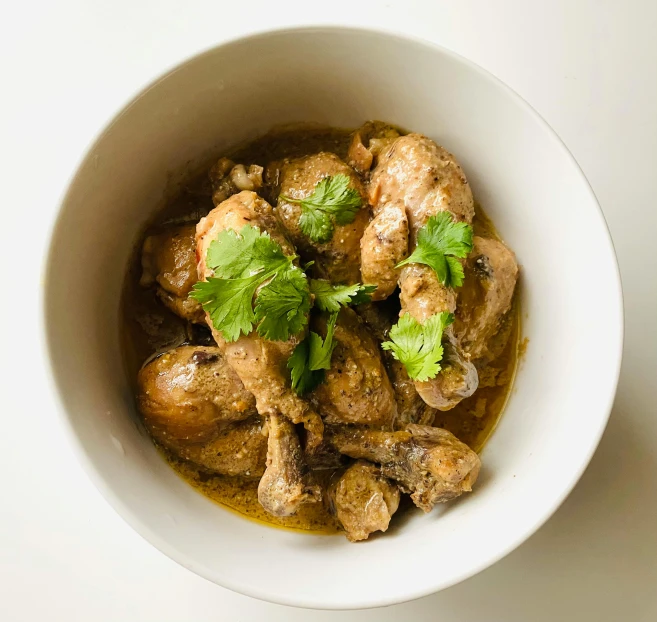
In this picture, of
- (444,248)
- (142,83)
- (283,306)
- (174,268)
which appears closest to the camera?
(283,306)

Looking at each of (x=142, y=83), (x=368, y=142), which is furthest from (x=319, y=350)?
(x=142, y=83)

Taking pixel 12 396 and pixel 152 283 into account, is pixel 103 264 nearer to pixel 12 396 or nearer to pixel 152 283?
pixel 152 283

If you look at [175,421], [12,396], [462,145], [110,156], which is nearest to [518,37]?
[462,145]

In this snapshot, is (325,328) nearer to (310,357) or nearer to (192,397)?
(310,357)

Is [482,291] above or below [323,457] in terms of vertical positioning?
above

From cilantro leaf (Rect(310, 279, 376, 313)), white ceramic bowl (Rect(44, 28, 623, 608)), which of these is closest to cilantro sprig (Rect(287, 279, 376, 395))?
cilantro leaf (Rect(310, 279, 376, 313))

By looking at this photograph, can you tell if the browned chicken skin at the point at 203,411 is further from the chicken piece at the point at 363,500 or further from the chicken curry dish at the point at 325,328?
the chicken piece at the point at 363,500

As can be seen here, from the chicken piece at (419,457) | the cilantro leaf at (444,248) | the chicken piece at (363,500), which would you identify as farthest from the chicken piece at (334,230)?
the chicken piece at (363,500)

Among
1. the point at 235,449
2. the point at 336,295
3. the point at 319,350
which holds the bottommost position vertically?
the point at 235,449
